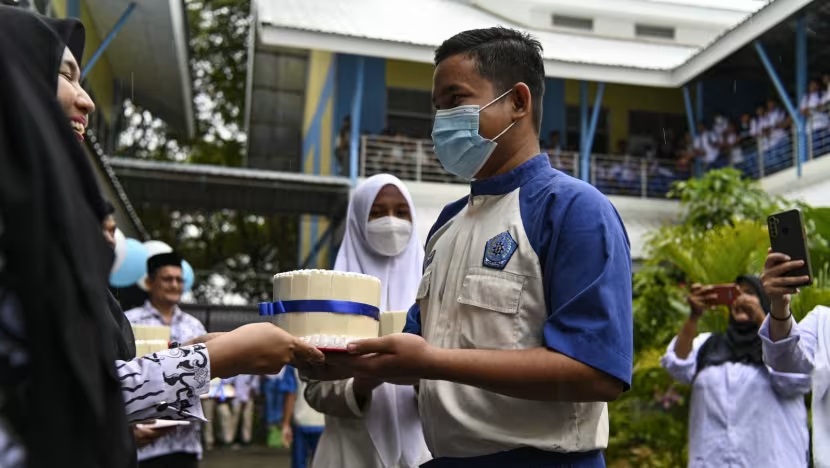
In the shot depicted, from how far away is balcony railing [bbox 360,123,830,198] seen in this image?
503 inches

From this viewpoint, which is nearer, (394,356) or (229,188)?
(394,356)

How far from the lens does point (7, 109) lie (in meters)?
0.79

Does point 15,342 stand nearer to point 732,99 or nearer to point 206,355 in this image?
point 206,355

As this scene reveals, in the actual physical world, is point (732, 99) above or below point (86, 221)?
above

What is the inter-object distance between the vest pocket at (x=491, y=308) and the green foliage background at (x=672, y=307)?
4080 millimetres

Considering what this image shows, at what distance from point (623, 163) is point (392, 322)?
1232 centimetres

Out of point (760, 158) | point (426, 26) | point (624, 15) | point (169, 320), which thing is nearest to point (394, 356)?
point (169, 320)

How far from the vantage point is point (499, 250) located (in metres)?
1.77

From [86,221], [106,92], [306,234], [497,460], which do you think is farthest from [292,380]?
[306,234]

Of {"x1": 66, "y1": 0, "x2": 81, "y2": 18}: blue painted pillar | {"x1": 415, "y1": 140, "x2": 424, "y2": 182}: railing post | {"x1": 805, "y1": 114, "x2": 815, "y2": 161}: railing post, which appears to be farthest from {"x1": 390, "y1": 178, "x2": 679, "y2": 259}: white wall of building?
{"x1": 66, "y1": 0, "x2": 81, "y2": 18}: blue painted pillar

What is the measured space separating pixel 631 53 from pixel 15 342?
1545cm

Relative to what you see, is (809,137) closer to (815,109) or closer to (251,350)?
(815,109)

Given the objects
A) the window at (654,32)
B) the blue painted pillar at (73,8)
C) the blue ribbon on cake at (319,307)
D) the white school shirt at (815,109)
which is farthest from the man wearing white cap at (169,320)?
the window at (654,32)

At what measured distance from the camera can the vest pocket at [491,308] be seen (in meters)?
1.72
